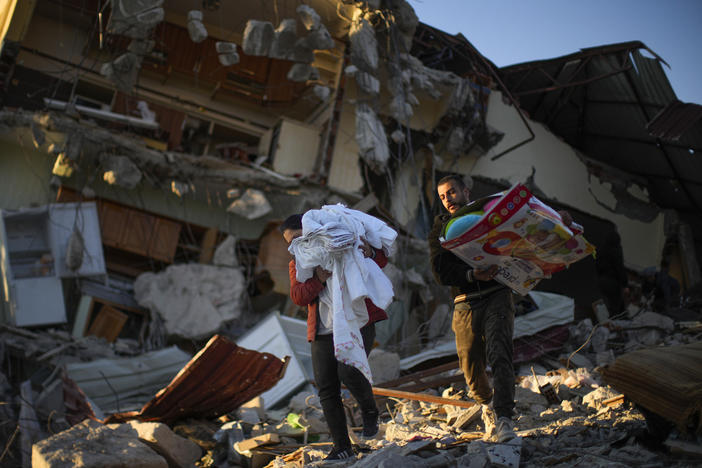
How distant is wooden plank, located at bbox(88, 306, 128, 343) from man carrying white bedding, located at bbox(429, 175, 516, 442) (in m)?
8.57

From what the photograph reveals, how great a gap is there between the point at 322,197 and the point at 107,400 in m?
5.49

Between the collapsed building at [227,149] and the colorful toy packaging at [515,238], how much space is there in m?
5.34

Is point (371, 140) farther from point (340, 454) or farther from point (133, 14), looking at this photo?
point (340, 454)

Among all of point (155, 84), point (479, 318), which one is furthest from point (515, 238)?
point (155, 84)

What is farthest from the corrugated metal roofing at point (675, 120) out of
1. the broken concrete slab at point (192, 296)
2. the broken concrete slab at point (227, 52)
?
the broken concrete slab at point (192, 296)

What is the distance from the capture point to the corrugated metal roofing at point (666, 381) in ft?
10.2

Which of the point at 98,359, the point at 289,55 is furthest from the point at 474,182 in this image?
the point at 98,359

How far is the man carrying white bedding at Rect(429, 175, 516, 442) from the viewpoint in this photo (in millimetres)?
3537

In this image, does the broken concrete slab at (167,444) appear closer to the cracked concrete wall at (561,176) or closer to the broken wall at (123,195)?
the broken wall at (123,195)

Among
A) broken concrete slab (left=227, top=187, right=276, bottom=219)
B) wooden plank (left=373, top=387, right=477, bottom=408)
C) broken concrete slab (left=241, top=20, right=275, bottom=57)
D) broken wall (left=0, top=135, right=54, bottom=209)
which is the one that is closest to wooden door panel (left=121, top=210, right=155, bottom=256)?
broken wall (left=0, top=135, right=54, bottom=209)

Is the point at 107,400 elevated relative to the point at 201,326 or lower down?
lower down

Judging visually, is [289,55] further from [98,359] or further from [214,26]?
[98,359]

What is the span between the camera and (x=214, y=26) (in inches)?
494

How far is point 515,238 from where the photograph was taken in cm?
348
